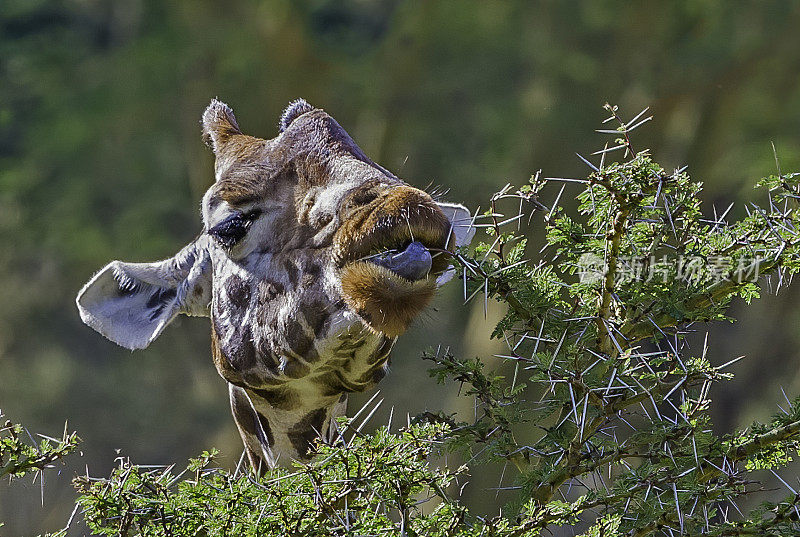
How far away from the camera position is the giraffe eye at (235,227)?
5.53 feet

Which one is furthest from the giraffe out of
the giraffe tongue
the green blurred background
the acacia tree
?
the green blurred background

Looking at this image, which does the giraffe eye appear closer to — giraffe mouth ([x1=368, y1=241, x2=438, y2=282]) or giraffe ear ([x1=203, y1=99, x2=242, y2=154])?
giraffe ear ([x1=203, y1=99, x2=242, y2=154])

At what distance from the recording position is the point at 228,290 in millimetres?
1714

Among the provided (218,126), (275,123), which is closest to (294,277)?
(218,126)

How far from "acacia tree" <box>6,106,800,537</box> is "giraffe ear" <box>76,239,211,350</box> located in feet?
2.20

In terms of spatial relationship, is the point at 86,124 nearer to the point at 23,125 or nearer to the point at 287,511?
the point at 23,125

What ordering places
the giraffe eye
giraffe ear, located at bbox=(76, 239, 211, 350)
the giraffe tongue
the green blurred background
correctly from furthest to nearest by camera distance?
the green blurred background
giraffe ear, located at bbox=(76, 239, 211, 350)
the giraffe eye
the giraffe tongue

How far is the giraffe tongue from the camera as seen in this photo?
1351 millimetres

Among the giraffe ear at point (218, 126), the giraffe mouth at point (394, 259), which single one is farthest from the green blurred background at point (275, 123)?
the giraffe mouth at point (394, 259)

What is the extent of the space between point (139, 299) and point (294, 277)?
1.79 ft

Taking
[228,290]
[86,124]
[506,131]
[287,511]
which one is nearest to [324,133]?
[228,290]

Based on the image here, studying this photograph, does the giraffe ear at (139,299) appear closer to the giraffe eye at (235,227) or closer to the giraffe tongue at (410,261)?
the giraffe eye at (235,227)

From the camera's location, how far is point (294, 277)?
160 centimetres

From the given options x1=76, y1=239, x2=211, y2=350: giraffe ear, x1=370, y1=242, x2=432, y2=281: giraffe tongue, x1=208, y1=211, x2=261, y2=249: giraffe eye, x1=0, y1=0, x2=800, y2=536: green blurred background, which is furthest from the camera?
x1=0, y1=0, x2=800, y2=536: green blurred background
